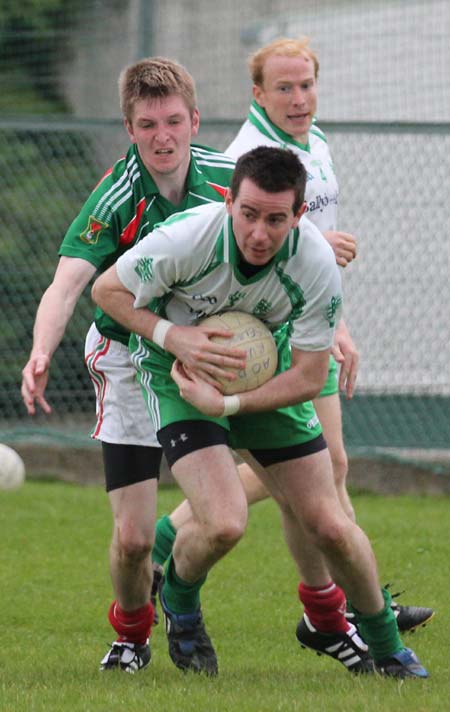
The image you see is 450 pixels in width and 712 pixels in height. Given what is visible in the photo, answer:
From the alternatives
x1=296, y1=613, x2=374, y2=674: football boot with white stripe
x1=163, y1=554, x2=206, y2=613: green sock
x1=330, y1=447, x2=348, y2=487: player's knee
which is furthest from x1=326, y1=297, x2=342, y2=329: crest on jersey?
x1=330, y1=447, x2=348, y2=487: player's knee

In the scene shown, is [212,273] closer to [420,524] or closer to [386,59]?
[420,524]

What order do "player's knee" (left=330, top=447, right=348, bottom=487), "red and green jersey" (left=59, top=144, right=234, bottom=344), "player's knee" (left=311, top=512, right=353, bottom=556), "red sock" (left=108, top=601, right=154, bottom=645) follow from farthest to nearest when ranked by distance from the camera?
"player's knee" (left=330, top=447, right=348, bottom=487)
"red sock" (left=108, top=601, right=154, bottom=645)
"red and green jersey" (left=59, top=144, right=234, bottom=344)
"player's knee" (left=311, top=512, right=353, bottom=556)

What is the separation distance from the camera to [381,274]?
11.9 meters

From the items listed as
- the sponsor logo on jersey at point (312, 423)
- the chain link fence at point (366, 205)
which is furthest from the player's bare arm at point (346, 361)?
the chain link fence at point (366, 205)

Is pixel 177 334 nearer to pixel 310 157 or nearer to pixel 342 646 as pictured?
pixel 342 646

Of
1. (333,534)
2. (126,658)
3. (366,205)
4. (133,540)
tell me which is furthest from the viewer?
(366,205)

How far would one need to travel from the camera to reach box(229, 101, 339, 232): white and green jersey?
668 centimetres

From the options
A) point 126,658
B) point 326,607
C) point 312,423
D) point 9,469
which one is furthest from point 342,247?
point 9,469

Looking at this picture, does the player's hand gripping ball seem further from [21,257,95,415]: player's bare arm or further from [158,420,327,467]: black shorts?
[21,257,95,415]: player's bare arm

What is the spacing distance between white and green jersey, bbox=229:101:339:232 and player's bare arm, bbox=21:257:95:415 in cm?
128

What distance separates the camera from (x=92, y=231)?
18.6 ft

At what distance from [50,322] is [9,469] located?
517 cm

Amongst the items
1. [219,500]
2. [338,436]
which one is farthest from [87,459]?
[219,500]

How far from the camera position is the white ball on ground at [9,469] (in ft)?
34.3
